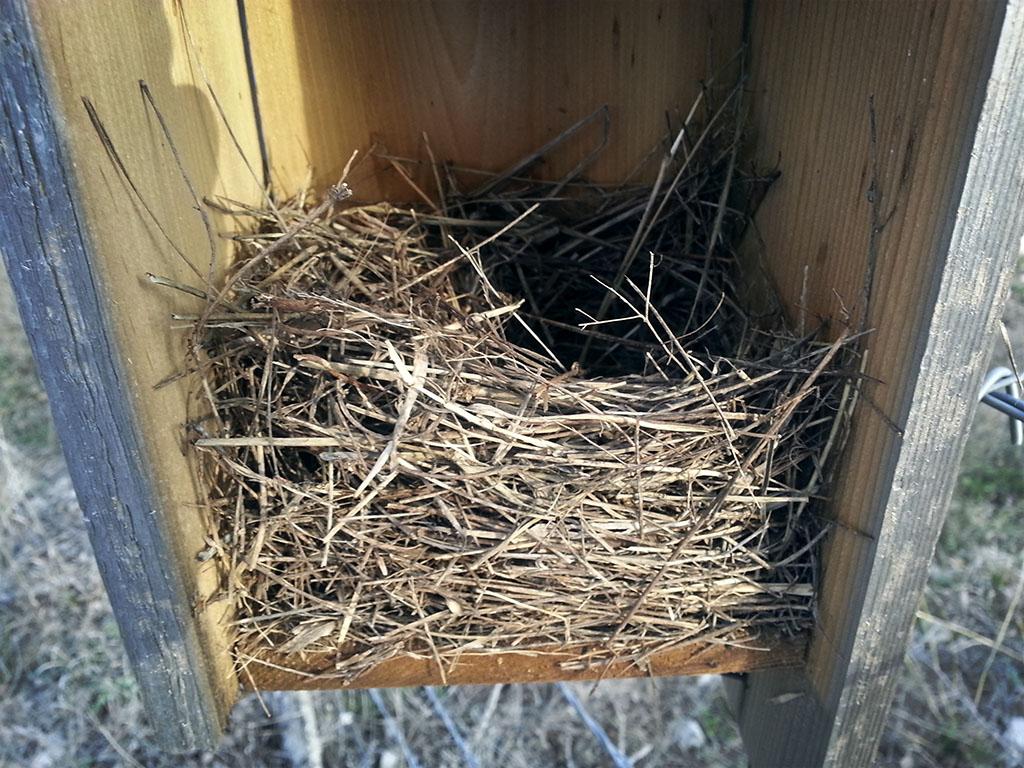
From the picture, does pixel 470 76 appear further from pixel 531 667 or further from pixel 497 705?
pixel 497 705

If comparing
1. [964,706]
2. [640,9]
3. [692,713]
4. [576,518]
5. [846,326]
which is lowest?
[692,713]

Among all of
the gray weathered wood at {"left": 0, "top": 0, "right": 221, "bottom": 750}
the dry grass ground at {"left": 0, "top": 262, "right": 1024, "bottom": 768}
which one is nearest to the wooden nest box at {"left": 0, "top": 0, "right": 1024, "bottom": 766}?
the gray weathered wood at {"left": 0, "top": 0, "right": 221, "bottom": 750}

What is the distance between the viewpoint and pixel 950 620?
216 cm

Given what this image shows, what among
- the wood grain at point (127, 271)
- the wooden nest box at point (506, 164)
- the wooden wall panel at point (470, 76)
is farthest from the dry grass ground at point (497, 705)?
the wooden wall panel at point (470, 76)

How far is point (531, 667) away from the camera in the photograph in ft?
2.77

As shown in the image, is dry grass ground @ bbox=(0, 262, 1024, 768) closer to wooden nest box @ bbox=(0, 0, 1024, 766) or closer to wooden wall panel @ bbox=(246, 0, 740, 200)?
wooden nest box @ bbox=(0, 0, 1024, 766)

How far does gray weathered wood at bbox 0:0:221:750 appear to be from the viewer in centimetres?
58

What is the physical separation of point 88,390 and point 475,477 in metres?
0.32

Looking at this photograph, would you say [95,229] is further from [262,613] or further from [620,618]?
[620,618]

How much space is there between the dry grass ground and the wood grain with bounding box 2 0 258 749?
1.30 m

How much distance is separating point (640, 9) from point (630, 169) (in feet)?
0.60

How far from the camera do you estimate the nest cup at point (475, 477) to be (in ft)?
2.43

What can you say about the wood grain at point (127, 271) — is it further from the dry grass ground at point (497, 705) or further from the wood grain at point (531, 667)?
the dry grass ground at point (497, 705)

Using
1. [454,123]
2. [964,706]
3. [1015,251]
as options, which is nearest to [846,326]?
[1015,251]
